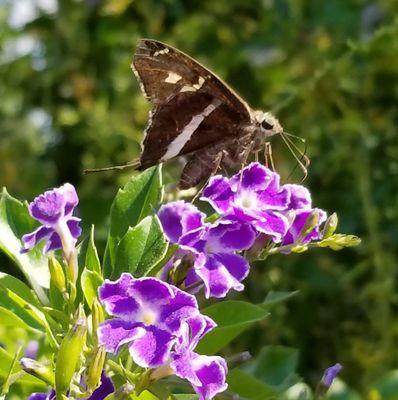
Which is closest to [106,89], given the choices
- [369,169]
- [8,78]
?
[8,78]

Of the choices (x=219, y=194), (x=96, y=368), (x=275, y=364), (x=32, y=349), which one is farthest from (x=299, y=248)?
(x=275, y=364)

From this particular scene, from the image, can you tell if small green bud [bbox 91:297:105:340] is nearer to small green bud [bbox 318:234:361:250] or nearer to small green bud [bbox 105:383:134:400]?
small green bud [bbox 105:383:134:400]

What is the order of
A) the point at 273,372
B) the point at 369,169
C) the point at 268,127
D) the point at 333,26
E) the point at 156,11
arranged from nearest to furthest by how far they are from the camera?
the point at 268,127
the point at 273,372
the point at 369,169
the point at 333,26
the point at 156,11

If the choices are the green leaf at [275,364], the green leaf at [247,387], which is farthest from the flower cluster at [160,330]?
the green leaf at [275,364]

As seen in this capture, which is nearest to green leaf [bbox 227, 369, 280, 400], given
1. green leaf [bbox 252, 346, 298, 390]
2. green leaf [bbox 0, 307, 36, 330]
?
green leaf [bbox 0, 307, 36, 330]

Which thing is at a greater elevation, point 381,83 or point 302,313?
point 381,83

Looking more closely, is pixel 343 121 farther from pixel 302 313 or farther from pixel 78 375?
pixel 78 375
